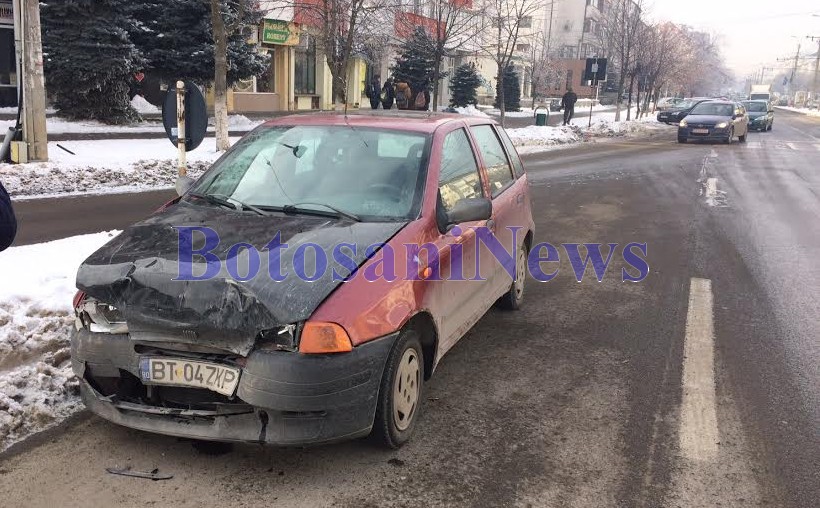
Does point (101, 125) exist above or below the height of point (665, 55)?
below

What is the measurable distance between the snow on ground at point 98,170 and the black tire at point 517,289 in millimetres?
8307

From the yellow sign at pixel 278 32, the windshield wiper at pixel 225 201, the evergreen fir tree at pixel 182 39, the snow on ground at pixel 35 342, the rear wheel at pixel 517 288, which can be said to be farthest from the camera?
the yellow sign at pixel 278 32

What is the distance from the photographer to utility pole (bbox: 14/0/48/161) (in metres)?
12.1

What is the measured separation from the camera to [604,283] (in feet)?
22.9

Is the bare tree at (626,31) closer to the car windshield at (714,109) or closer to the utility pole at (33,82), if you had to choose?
the car windshield at (714,109)

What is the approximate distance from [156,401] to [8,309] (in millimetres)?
2435

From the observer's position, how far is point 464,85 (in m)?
40.2

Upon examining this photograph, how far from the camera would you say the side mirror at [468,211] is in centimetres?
395

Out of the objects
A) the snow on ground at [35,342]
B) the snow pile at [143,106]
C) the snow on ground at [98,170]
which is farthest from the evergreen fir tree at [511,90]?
the snow on ground at [35,342]

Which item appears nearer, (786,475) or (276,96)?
(786,475)

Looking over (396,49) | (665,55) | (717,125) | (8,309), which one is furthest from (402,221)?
(665,55)

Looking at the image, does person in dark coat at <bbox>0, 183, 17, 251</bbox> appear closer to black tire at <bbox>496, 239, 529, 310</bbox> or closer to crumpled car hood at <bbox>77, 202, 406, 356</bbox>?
crumpled car hood at <bbox>77, 202, 406, 356</bbox>

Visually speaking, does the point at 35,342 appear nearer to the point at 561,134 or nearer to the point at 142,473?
the point at 142,473

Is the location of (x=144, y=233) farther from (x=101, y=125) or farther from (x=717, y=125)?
(x=717, y=125)
